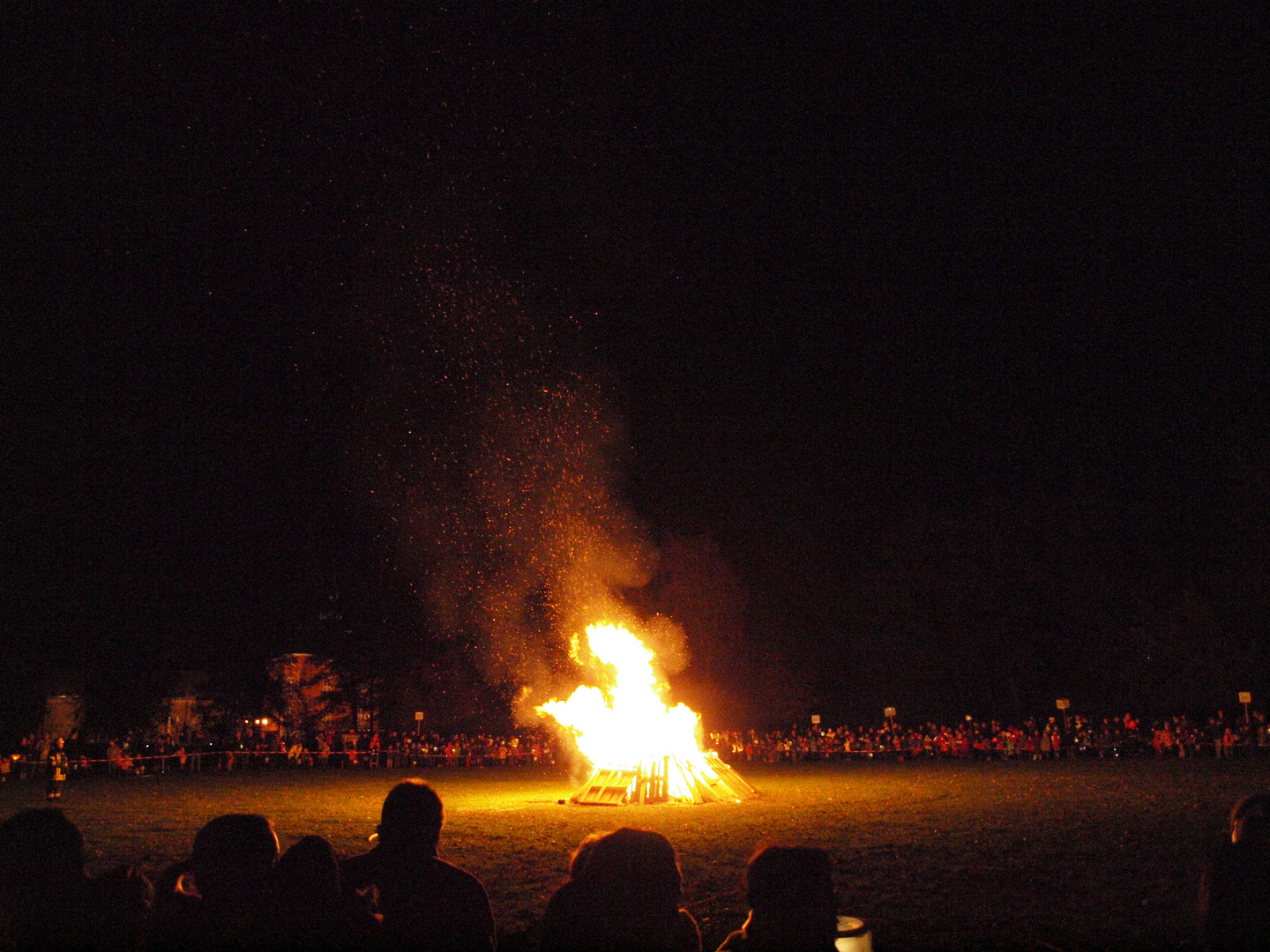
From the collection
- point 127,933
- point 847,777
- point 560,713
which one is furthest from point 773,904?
point 847,777

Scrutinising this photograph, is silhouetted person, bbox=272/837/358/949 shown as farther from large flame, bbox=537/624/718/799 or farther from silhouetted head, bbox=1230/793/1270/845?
large flame, bbox=537/624/718/799

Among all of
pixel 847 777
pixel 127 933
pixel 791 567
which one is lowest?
pixel 847 777

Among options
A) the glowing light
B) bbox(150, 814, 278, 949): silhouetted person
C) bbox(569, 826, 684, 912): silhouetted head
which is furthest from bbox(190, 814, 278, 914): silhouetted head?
the glowing light

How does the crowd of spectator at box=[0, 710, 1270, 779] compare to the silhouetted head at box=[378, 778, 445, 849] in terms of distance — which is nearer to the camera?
the silhouetted head at box=[378, 778, 445, 849]

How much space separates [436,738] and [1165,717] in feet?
93.1

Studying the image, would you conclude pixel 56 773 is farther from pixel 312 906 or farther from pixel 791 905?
pixel 791 905

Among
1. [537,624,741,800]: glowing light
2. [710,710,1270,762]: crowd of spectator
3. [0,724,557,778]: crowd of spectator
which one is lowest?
[710,710,1270,762]: crowd of spectator

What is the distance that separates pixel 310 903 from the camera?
3.52 metres

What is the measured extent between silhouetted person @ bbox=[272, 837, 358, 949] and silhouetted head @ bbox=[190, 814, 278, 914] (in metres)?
0.15

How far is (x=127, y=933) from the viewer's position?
12.2 ft

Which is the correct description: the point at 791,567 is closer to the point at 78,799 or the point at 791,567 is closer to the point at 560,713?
the point at 560,713

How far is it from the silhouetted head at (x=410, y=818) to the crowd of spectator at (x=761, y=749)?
95.6ft

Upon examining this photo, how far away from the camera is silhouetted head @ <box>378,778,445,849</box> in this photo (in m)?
3.81

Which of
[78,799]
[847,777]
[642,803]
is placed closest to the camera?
[642,803]
